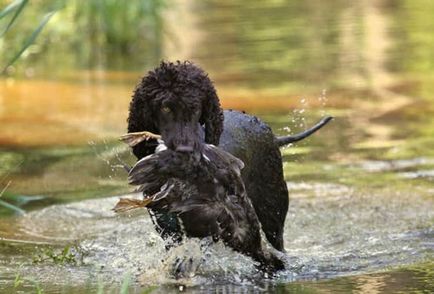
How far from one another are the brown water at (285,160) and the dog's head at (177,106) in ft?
2.32

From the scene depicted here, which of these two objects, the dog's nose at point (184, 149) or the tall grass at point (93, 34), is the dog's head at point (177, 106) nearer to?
the dog's nose at point (184, 149)

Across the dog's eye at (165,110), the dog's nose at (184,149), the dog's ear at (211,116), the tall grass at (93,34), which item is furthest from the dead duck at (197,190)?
the tall grass at (93,34)

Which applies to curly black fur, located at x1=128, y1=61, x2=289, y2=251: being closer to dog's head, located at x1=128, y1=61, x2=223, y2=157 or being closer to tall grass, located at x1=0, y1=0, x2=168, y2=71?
dog's head, located at x1=128, y1=61, x2=223, y2=157

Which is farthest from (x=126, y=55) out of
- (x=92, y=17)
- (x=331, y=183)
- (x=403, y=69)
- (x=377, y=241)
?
(x=377, y=241)

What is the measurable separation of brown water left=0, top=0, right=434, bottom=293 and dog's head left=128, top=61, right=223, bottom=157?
0.71 meters

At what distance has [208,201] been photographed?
5.36 metres

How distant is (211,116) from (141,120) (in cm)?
33

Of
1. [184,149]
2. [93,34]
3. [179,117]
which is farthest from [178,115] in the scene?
[93,34]

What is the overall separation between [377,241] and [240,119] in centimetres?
125

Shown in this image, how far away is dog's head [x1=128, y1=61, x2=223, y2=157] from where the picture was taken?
17.1ft

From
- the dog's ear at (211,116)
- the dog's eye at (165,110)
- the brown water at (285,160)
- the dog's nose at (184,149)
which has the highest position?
the dog's eye at (165,110)

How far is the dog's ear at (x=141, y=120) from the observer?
5457mm

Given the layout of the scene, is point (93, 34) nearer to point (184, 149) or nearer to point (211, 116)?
point (211, 116)

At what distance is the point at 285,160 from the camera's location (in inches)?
373
